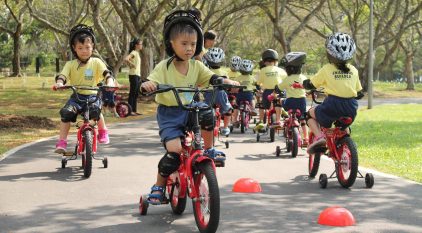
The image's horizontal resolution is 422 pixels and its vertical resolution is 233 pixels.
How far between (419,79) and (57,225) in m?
97.3

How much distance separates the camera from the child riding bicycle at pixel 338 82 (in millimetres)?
8359

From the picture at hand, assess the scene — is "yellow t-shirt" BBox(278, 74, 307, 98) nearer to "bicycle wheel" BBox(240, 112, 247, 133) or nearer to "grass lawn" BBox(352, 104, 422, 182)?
"grass lawn" BBox(352, 104, 422, 182)

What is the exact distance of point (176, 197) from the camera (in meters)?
6.71

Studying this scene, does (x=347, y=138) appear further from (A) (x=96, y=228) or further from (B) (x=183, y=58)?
(A) (x=96, y=228)

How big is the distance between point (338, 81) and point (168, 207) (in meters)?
2.72

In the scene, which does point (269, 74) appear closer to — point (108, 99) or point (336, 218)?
point (108, 99)

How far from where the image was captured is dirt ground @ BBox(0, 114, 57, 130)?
52.2ft

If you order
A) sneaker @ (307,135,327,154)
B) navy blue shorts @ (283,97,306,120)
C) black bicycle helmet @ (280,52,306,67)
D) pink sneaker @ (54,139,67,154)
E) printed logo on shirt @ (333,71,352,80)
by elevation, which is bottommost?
pink sneaker @ (54,139,67,154)

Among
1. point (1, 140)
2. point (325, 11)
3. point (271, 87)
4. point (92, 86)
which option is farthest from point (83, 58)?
point (325, 11)

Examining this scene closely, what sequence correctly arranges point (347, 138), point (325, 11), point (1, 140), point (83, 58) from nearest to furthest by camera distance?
point (347, 138) < point (83, 58) < point (1, 140) < point (325, 11)

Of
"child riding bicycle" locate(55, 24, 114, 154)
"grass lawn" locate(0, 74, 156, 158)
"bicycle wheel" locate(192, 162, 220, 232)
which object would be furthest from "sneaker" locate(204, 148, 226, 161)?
"grass lawn" locate(0, 74, 156, 158)

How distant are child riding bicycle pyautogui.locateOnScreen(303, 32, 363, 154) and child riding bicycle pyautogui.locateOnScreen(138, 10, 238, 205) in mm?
2292

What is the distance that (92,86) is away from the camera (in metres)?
9.84

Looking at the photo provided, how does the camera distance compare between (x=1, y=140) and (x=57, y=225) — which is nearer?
(x=57, y=225)
